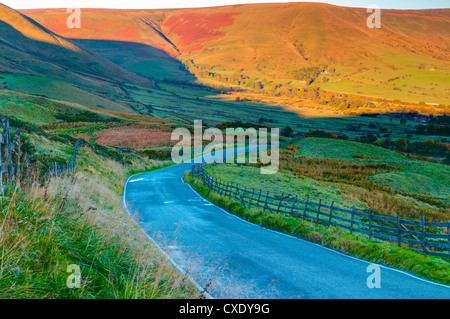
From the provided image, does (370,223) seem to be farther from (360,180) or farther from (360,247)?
(360,180)

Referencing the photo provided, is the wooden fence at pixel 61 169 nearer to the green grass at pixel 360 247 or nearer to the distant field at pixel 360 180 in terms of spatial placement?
the green grass at pixel 360 247

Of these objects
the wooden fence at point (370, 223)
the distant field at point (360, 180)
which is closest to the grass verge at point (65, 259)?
the wooden fence at point (370, 223)

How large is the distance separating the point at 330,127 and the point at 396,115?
59368 millimetres

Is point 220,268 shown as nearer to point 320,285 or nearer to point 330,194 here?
point 320,285

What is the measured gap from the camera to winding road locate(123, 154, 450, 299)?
8.41 metres

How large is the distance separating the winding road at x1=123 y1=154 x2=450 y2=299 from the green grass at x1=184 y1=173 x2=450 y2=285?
0.54 metres

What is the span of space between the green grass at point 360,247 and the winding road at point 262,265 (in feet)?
1.76

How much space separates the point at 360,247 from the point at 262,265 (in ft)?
14.5

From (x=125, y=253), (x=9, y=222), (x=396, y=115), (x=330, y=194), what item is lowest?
(x=330, y=194)

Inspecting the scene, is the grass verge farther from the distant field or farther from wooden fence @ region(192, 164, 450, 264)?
the distant field

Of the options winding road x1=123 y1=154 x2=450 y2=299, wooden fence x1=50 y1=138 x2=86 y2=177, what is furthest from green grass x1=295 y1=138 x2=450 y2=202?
wooden fence x1=50 y1=138 x2=86 y2=177

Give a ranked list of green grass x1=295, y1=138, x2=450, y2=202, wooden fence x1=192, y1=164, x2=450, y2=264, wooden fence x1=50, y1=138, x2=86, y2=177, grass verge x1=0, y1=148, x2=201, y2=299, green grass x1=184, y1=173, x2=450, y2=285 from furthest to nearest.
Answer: green grass x1=295, y1=138, x2=450, y2=202 → wooden fence x1=50, y1=138, x2=86, y2=177 → wooden fence x1=192, y1=164, x2=450, y2=264 → green grass x1=184, y1=173, x2=450, y2=285 → grass verge x1=0, y1=148, x2=201, y2=299

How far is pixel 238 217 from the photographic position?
67.6ft

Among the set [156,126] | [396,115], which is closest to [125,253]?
[156,126]
